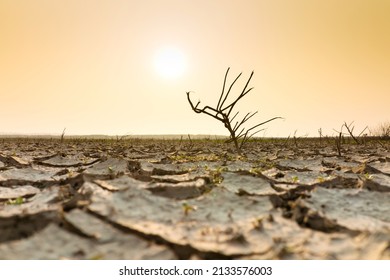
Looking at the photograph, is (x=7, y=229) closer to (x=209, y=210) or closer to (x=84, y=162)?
(x=209, y=210)

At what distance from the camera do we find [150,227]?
5.04 ft

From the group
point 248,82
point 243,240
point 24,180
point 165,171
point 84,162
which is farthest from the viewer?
point 248,82

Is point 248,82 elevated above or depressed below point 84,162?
above

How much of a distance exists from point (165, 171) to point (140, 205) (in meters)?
1.45

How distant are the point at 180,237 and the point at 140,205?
41 cm
